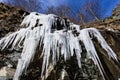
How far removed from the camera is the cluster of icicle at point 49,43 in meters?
4.81

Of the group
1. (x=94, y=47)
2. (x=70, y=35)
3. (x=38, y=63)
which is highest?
(x=70, y=35)

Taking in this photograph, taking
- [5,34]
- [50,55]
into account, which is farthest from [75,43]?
[5,34]

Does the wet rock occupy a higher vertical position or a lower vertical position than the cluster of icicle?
lower

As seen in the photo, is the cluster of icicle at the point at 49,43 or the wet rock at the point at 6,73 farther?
the cluster of icicle at the point at 49,43

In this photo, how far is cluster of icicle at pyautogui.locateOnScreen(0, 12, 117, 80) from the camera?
481 centimetres

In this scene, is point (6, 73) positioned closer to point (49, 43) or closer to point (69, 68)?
point (49, 43)

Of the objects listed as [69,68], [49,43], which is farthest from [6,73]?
[69,68]

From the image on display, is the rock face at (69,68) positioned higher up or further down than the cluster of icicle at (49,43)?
further down

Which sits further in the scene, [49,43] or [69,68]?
[49,43]

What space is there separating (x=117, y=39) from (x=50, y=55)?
1680 mm

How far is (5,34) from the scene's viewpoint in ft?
18.3

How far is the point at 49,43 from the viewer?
A: 16.5 ft

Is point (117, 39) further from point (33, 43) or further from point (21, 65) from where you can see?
point (21, 65)

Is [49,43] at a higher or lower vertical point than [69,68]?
higher
